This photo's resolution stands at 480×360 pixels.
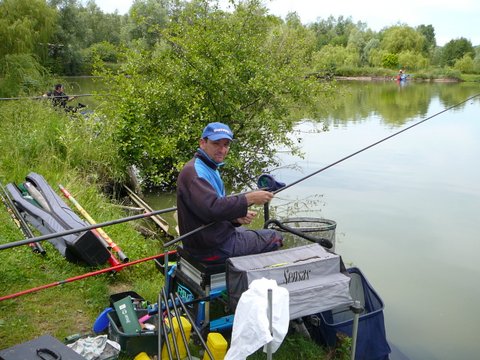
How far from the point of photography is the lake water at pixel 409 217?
438 cm

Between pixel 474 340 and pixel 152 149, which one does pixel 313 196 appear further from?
pixel 474 340

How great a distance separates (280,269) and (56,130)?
5597mm

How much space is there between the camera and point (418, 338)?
408cm

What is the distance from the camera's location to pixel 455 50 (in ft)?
197

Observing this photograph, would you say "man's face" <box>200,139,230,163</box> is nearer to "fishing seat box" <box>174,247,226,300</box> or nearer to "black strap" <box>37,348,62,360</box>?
"fishing seat box" <box>174,247,226,300</box>

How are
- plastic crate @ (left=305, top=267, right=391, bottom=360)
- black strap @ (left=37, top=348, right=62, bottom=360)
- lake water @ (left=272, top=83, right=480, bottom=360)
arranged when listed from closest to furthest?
black strap @ (left=37, top=348, right=62, bottom=360), plastic crate @ (left=305, top=267, right=391, bottom=360), lake water @ (left=272, top=83, right=480, bottom=360)

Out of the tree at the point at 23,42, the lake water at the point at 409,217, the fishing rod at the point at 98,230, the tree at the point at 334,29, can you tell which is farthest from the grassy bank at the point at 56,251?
the tree at the point at 334,29

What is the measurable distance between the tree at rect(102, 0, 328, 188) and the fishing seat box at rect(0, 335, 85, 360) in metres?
4.69

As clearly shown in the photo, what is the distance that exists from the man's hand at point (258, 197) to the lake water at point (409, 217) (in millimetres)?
1722

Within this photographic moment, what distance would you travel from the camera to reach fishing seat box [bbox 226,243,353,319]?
2.42 m

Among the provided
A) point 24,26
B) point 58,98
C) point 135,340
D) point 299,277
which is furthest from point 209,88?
point 24,26

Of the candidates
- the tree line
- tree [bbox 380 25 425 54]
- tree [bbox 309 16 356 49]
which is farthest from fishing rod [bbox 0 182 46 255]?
tree [bbox 309 16 356 49]

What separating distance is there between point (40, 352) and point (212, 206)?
1.02m

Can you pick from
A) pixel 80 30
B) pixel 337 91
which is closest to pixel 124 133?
pixel 337 91
